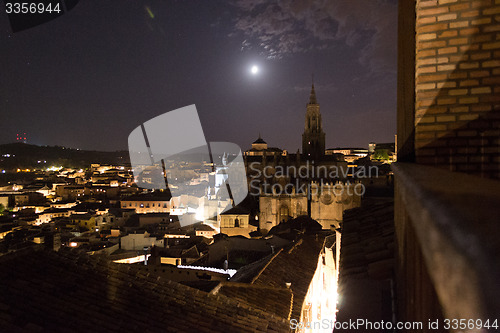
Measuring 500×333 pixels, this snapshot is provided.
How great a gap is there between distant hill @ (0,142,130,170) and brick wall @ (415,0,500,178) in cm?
11277

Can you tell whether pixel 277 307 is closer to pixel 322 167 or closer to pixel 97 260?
pixel 97 260

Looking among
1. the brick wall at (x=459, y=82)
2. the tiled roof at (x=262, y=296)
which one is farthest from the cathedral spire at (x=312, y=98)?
the brick wall at (x=459, y=82)

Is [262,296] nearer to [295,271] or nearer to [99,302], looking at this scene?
[295,271]

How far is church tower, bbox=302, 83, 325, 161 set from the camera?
6200cm

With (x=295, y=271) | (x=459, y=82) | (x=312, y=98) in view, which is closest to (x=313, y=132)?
(x=312, y=98)

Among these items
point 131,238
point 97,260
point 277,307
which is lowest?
point 131,238

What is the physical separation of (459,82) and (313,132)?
61.0 m

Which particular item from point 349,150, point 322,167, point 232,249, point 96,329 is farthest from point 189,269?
point 349,150

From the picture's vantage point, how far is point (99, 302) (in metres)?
4.02

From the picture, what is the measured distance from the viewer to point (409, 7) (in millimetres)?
3545

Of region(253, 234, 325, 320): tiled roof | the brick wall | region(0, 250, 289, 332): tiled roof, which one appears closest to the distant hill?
region(253, 234, 325, 320): tiled roof

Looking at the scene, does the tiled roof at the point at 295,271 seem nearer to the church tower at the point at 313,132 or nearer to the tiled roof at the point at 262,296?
the tiled roof at the point at 262,296

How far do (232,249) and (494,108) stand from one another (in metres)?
14.7

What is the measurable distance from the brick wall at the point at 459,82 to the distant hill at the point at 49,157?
11277 centimetres
